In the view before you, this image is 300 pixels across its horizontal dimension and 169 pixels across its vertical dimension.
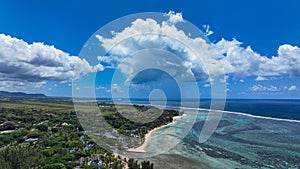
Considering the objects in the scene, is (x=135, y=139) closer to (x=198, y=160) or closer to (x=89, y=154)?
(x=89, y=154)

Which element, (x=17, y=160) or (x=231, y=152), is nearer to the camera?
(x=17, y=160)

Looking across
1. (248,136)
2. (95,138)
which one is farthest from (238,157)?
(95,138)

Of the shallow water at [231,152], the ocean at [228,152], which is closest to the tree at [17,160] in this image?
the ocean at [228,152]

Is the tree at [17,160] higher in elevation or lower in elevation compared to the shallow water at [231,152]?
higher

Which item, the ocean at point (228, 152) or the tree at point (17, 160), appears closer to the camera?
the tree at point (17, 160)

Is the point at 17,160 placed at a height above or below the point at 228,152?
above

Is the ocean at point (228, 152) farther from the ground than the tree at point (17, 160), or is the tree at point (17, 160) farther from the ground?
the tree at point (17, 160)

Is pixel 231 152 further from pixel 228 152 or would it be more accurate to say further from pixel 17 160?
pixel 17 160

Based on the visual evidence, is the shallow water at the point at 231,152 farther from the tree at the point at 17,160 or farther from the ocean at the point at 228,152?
the tree at the point at 17,160

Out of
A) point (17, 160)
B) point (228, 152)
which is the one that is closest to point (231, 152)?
point (228, 152)

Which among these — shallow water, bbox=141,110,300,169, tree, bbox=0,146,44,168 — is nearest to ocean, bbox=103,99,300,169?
shallow water, bbox=141,110,300,169

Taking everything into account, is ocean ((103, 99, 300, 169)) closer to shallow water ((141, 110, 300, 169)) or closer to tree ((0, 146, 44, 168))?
shallow water ((141, 110, 300, 169))
